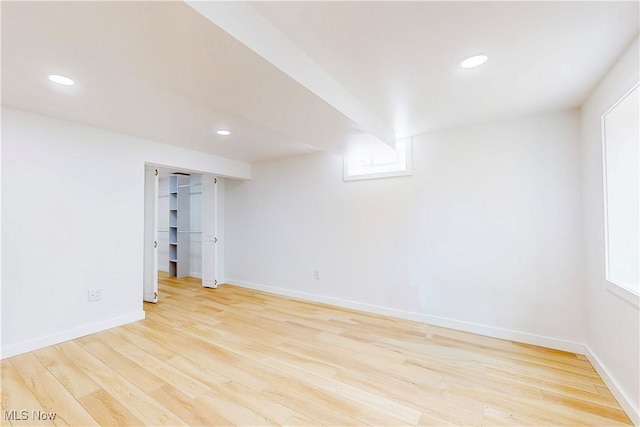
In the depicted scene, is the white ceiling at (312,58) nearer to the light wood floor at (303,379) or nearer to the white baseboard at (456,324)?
the light wood floor at (303,379)

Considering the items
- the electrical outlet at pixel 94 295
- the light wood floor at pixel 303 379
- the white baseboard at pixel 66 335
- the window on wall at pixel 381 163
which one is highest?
the window on wall at pixel 381 163

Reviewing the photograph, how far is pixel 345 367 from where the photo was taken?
2.35 m

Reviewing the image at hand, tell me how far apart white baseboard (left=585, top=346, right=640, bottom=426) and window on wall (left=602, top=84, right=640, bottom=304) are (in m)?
0.69

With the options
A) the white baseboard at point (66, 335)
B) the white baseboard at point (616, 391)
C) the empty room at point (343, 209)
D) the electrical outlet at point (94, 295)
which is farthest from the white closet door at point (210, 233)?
the white baseboard at point (616, 391)

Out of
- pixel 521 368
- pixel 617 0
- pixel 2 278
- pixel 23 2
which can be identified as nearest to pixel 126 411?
pixel 2 278

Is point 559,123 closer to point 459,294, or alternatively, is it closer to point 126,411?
point 459,294

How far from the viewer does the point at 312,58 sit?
6.07 feet

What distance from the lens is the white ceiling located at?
1390 mm

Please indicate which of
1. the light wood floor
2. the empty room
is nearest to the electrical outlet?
the empty room

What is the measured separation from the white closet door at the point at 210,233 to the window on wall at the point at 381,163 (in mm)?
2656

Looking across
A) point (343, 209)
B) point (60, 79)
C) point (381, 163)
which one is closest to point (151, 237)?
point (60, 79)

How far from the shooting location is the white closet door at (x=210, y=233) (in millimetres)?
5188

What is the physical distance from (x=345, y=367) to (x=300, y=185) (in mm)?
2835

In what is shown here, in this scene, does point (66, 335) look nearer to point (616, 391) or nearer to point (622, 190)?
point (616, 391)
